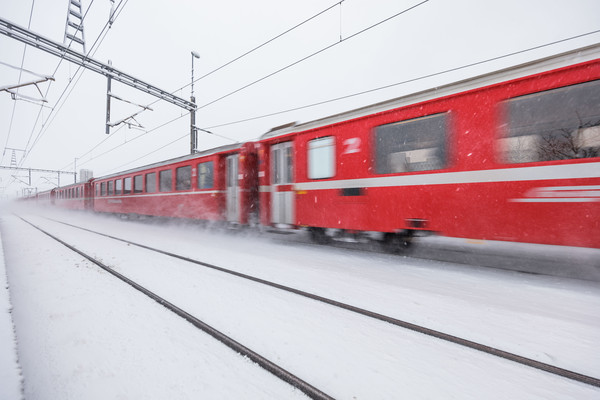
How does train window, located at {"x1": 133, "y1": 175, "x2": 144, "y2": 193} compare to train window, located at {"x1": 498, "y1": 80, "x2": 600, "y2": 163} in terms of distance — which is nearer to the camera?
train window, located at {"x1": 498, "y1": 80, "x2": 600, "y2": 163}

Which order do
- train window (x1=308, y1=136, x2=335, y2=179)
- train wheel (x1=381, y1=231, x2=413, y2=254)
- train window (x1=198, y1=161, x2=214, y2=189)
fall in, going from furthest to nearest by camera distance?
train window (x1=198, y1=161, x2=214, y2=189) → train window (x1=308, y1=136, x2=335, y2=179) → train wheel (x1=381, y1=231, x2=413, y2=254)

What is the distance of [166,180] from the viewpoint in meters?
10.4

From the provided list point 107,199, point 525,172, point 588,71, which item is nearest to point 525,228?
point 525,172

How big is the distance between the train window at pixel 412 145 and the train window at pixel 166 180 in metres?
8.80

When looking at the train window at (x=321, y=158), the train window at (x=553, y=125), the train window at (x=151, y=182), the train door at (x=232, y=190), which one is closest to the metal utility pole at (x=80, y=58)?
the train window at (x=151, y=182)

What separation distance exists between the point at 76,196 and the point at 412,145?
26.9 m

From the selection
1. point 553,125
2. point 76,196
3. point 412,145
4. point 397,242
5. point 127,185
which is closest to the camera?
point 553,125

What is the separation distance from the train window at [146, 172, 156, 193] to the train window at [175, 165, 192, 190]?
2033 mm

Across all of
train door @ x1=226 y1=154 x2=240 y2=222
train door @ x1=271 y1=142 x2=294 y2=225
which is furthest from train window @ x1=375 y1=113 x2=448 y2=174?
train door @ x1=226 y1=154 x2=240 y2=222

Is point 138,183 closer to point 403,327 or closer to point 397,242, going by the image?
point 397,242

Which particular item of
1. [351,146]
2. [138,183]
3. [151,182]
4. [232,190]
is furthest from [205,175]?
[138,183]

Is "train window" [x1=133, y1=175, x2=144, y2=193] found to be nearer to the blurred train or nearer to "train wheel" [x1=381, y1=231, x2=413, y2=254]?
the blurred train

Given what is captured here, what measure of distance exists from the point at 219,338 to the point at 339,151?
415 centimetres

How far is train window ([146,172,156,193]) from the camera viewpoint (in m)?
11.0
